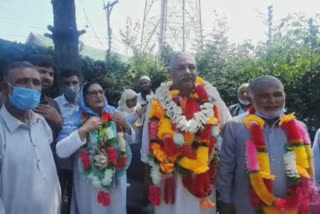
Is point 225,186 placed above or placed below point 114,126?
below

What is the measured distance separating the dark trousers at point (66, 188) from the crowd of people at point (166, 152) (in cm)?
1

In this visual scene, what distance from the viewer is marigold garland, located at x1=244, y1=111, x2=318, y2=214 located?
123 inches

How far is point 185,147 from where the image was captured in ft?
11.9

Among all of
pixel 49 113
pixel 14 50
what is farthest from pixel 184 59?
pixel 14 50

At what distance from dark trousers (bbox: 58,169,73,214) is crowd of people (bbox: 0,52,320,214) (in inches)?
0.5

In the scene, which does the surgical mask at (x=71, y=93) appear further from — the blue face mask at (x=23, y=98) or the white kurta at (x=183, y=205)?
the white kurta at (x=183, y=205)

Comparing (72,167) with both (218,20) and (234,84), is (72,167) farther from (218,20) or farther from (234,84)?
(218,20)

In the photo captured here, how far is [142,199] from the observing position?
167 inches

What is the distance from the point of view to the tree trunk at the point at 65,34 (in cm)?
738

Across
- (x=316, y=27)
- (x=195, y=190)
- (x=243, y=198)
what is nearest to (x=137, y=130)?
(x=195, y=190)

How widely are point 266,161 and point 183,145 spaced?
0.79 metres

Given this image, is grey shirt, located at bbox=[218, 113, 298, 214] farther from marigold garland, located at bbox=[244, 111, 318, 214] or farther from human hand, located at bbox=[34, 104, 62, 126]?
human hand, located at bbox=[34, 104, 62, 126]

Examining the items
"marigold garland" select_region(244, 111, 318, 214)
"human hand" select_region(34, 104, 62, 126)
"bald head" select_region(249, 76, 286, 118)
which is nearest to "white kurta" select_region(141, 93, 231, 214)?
"marigold garland" select_region(244, 111, 318, 214)

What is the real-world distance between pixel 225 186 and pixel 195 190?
0.29 metres
